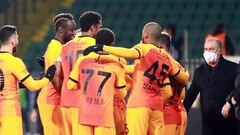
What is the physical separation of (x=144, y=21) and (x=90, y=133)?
1412 cm

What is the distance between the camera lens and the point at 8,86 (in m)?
11.9

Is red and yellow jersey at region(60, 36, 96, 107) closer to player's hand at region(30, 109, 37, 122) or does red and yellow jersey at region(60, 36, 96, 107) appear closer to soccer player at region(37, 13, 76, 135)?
soccer player at region(37, 13, 76, 135)

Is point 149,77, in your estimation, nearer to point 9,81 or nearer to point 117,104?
point 117,104

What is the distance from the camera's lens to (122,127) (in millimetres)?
12516

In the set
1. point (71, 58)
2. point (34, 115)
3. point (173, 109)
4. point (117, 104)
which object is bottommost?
point (34, 115)

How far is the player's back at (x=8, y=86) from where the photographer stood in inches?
470

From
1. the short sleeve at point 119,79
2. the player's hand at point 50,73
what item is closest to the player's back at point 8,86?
the player's hand at point 50,73

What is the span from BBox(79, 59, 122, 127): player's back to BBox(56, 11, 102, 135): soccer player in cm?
44

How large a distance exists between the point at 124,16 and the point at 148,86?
1401 centimetres

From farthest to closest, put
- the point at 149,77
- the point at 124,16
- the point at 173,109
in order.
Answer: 1. the point at 124,16
2. the point at 173,109
3. the point at 149,77

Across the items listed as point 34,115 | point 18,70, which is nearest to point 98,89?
point 18,70

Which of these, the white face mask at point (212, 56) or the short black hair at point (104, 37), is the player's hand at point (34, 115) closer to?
the white face mask at point (212, 56)

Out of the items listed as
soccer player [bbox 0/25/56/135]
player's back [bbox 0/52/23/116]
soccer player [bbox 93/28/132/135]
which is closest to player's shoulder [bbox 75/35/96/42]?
soccer player [bbox 93/28/132/135]

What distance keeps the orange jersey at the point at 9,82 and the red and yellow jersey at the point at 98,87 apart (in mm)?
696
